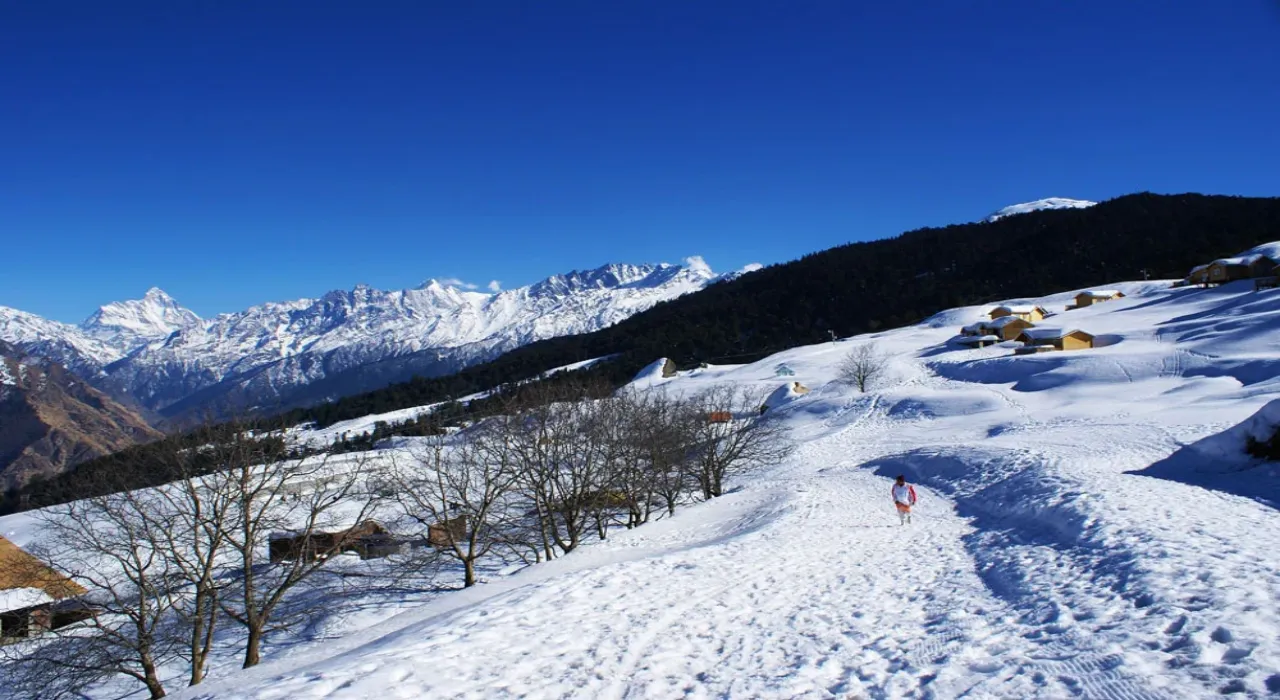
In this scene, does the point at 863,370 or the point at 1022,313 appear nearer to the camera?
the point at 863,370

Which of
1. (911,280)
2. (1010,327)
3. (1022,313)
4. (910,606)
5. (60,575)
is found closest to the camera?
(910,606)

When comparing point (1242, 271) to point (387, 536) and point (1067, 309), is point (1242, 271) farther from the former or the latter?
point (387, 536)

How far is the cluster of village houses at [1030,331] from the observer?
64312 mm

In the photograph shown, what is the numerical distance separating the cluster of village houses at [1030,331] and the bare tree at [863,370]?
13648 millimetres

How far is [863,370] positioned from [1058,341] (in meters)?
19.3

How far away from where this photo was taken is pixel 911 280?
149250mm

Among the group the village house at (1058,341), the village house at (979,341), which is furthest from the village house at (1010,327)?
the village house at (1058,341)

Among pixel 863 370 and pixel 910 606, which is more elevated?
pixel 910 606

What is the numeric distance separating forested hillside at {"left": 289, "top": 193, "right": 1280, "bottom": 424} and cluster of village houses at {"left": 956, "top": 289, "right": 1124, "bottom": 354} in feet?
85.4

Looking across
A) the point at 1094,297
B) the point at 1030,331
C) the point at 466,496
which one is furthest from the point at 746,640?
the point at 1094,297

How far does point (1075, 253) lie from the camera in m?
138

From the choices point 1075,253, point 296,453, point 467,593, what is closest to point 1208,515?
point 467,593

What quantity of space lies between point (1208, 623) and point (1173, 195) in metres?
189

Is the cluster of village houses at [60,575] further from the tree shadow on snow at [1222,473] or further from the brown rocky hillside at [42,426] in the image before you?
the brown rocky hillside at [42,426]
